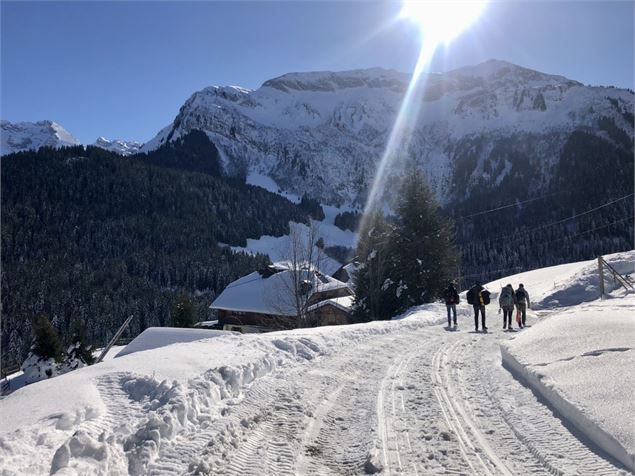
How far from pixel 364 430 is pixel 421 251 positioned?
23352 millimetres

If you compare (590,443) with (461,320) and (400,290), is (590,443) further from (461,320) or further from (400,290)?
(400,290)

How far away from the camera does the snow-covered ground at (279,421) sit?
490 centimetres

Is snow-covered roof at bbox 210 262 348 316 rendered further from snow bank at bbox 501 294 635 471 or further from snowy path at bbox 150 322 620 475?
snowy path at bbox 150 322 620 475

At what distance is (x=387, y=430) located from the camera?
5.96 m

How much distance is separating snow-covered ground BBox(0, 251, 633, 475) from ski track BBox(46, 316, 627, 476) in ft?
0.06

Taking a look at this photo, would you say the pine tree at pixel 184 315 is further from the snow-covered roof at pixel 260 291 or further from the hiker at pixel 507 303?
the hiker at pixel 507 303

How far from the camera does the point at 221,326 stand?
168 feet

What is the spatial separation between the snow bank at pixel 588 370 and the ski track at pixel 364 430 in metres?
0.24

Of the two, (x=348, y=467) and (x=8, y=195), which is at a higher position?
(x=8, y=195)

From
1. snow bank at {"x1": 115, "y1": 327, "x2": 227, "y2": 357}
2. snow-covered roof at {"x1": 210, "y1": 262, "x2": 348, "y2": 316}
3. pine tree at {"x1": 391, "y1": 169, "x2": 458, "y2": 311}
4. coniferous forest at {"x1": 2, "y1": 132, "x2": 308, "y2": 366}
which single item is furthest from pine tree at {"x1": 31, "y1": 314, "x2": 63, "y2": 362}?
coniferous forest at {"x1": 2, "y1": 132, "x2": 308, "y2": 366}

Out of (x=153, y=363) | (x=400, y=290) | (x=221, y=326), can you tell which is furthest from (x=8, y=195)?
(x=153, y=363)

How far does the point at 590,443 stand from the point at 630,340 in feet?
13.0

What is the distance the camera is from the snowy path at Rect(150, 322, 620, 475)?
4.94 m

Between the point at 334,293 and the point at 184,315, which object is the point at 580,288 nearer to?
the point at 334,293
